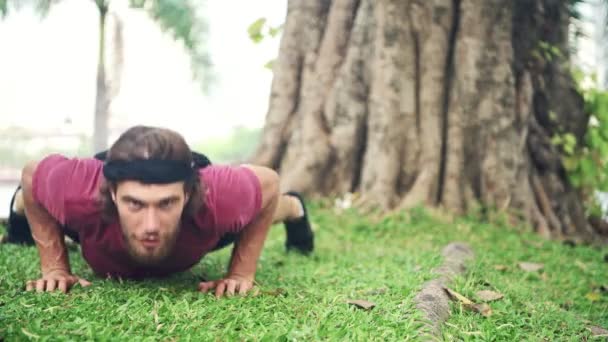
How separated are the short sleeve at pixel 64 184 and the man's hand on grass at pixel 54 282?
24 centimetres

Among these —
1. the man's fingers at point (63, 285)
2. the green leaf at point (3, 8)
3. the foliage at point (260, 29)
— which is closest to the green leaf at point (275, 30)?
the foliage at point (260, 29)

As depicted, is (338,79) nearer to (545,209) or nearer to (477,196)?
(477,196)

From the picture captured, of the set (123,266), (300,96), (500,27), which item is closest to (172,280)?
(123,266)

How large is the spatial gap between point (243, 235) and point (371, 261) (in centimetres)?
108

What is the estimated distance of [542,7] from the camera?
607cm

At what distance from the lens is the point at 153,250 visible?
2.63 meters

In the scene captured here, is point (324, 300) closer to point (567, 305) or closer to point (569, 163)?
point (567, 305)

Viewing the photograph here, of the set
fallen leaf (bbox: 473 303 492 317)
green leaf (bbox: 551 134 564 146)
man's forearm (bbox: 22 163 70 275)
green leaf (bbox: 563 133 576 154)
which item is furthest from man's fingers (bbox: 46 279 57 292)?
green leaf (bbox: 563 133 576 154)

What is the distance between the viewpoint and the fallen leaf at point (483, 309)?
2583 millimetres

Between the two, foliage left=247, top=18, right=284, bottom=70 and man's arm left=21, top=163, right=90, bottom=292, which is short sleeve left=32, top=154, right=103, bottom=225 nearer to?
man's arm left=21, top=163, right=90, bottom=292

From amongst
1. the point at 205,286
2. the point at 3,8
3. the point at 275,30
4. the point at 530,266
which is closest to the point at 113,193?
the point at 205,286

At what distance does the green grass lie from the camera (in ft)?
7.02

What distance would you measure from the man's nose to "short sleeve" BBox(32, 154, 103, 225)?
32cm

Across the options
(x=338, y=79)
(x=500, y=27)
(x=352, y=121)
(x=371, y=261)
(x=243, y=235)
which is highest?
(x=500, y=27)
